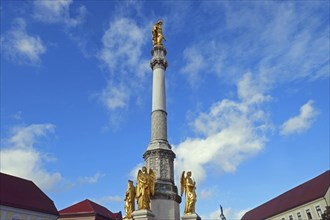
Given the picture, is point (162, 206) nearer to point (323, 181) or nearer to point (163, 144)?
point (163, 144)

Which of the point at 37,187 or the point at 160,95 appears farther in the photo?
the point at 37,187

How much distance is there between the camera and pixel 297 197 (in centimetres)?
3938

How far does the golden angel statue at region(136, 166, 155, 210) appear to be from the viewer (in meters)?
14.8

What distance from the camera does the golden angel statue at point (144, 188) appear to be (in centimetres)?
1484

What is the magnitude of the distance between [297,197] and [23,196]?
110 ft

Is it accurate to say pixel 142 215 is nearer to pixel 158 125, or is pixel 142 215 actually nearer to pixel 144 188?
pixel 144 188

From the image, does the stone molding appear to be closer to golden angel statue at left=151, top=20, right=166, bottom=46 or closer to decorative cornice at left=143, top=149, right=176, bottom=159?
decorative cornice at left=143, top=149, right=176, bottom=159

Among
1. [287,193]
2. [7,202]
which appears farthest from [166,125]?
[287,193]

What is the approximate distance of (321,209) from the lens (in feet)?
112

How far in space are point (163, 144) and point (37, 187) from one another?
1008 inches

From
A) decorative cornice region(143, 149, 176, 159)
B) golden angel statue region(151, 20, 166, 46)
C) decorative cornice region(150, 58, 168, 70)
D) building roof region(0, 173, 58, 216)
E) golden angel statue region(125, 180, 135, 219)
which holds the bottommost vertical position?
golden angel statue region(125, 180, 135, 219)

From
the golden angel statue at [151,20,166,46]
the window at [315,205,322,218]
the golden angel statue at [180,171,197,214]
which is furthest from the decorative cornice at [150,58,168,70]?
the window at [315,205,322,218]

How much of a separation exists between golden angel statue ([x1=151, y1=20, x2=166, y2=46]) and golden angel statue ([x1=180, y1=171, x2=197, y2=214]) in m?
9.49

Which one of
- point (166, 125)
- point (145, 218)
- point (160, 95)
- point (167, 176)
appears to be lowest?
point (145, 218)
